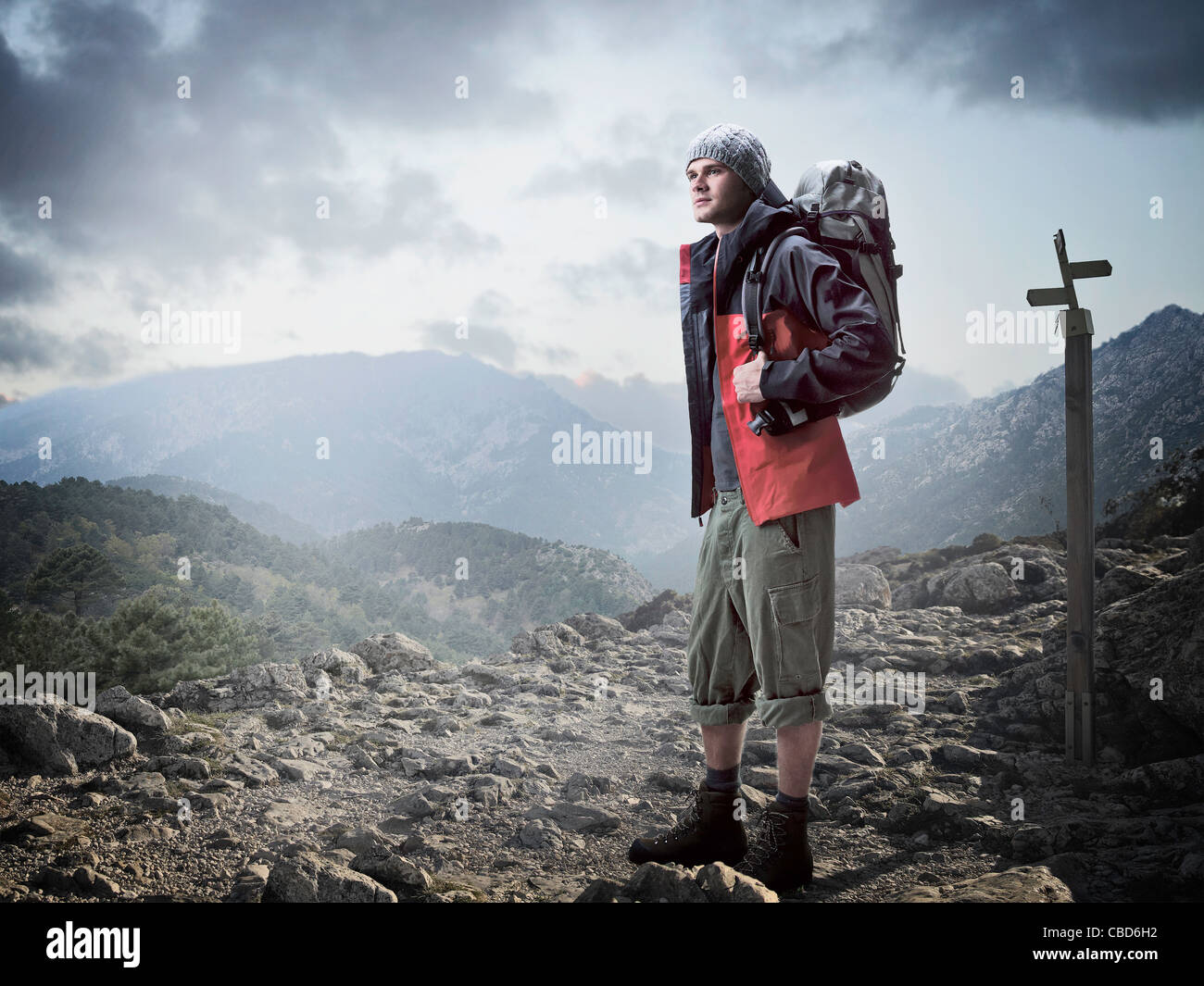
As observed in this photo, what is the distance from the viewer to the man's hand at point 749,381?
2.09 m

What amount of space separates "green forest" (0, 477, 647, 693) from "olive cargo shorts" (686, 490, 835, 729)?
5.42 metres

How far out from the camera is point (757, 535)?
2166 millimetres

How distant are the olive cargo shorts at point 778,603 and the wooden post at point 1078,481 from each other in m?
A: 2.57

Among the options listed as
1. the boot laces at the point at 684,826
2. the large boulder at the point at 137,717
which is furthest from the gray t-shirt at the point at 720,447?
the large boulder at the point at 137,717

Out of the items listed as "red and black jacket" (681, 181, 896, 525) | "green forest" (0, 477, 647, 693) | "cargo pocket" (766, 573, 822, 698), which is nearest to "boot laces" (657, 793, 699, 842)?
"cargo pocket" (766, 573, 822, 698)

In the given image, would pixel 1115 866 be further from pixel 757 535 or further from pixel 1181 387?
pixel 1181 387

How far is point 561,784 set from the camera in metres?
3.71

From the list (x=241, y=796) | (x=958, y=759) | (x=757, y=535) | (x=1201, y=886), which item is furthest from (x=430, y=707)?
(x=1201, y=886)

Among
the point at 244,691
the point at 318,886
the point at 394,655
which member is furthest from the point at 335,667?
the point at 318,886

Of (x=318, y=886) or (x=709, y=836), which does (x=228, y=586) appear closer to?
(x=318, y=886)

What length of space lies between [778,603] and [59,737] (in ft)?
11.4

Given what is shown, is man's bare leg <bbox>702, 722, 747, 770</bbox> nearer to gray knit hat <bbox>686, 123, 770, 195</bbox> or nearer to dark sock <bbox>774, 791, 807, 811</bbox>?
dark sock <bbox>774, 791, 807, 811</bbox>

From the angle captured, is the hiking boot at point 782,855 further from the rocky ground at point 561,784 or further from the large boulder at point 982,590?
the large boulder at point 982,590

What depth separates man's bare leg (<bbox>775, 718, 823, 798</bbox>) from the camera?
2176 mm
